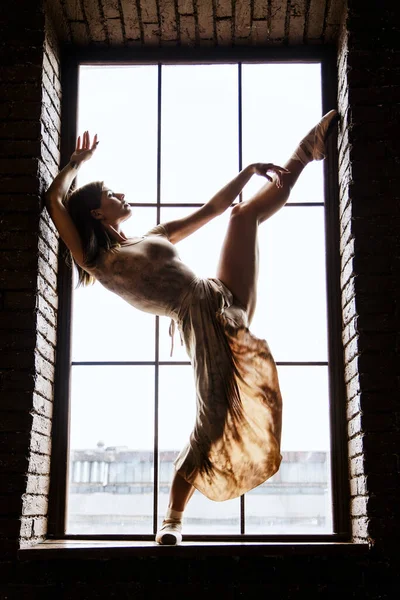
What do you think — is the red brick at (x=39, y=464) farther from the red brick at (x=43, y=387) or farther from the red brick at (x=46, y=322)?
the red brick at (x=46, y=322)

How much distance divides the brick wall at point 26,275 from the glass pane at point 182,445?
45 cm

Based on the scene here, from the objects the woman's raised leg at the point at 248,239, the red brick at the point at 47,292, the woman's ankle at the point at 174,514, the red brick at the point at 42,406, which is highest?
the woman's raised leg at the point at 248,239

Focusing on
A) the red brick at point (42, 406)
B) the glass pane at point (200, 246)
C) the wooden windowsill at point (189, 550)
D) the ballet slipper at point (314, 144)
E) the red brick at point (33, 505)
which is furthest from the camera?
the glass pane at point (200, 246)

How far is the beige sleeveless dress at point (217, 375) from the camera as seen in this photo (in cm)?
271

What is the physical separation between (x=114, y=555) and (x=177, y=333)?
2.88 feet

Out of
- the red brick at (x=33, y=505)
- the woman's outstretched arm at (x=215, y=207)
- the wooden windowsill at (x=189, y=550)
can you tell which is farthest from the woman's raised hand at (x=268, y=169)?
the red brick at (x=33, y=505)

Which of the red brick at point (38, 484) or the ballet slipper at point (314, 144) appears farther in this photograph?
the ballet slipper at point (314, 144)

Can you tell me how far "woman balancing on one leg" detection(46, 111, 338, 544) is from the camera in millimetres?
2709

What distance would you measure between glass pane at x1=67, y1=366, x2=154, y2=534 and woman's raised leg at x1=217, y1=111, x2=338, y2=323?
1.73 ft

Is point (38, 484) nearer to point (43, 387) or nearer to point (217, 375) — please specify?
point (43, 387)

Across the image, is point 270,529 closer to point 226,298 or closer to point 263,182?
point 226,298

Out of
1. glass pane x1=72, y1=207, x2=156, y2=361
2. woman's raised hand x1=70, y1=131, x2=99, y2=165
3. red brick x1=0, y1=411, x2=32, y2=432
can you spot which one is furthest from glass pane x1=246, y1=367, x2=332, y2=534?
woman's raised hand x1=70, y1=131, x2=99, y2=165

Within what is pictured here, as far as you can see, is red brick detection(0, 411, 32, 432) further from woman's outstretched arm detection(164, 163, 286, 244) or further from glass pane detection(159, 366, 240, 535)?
woman's outstretched arm detection(164, 163, 286, 244)

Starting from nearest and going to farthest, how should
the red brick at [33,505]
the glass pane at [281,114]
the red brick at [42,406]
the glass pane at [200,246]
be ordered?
the red brick at [33,505] → the red brick at [42,406] → the glass pane at [200,246] → the glass pane at [281,114]
